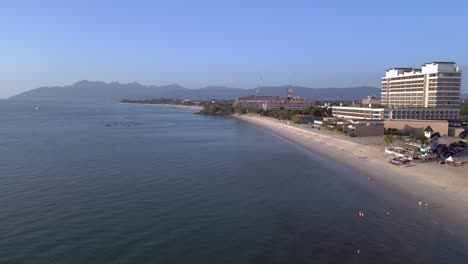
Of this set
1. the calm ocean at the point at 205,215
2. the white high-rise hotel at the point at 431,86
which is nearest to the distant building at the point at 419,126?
the calm ocean at the point at 205,215

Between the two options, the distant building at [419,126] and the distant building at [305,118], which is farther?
the distant building at [305,118]

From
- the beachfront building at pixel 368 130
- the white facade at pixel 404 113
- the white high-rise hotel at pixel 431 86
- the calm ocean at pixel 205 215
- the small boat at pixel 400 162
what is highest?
the white high-rise hotel at pixel 431 86

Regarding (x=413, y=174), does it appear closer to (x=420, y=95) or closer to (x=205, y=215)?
(x=205, y=215)

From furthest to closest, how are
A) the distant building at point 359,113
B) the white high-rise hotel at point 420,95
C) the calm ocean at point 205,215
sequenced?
the white high-rise hotel at point 420,95
the distant building at point 359,113
the calm ocean at point 205,215

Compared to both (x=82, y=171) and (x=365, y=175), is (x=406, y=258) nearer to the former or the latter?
(x=365, y=175)

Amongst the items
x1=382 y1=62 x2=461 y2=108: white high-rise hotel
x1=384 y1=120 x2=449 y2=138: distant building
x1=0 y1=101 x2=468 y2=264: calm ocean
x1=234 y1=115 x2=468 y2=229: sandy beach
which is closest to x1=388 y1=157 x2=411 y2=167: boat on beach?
x1=234 y1=115 x2=468 y2=229: sandy beach

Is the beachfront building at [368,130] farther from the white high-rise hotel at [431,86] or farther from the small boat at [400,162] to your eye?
the white high-rise hotel at [431,86]
